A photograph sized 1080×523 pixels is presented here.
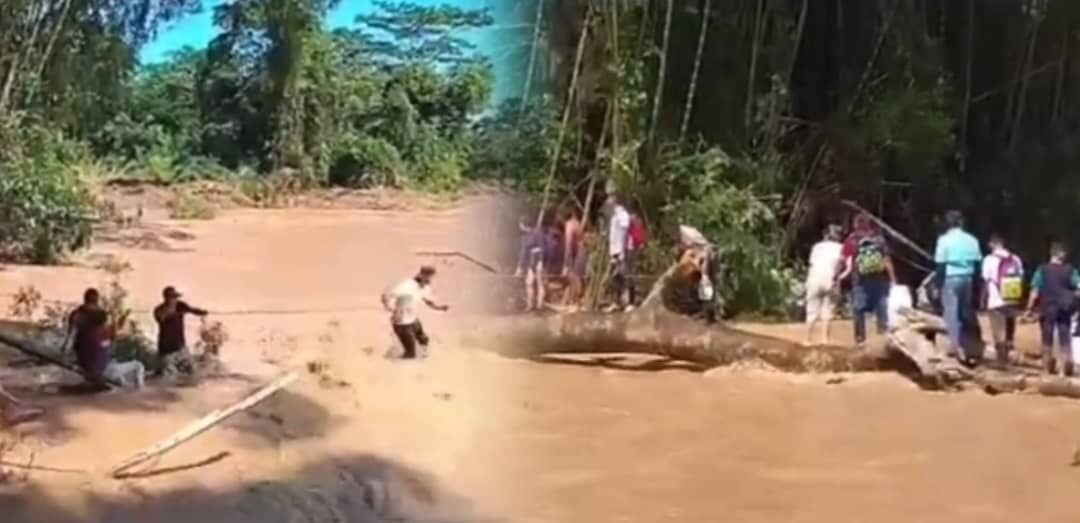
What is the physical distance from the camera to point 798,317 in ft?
13.1

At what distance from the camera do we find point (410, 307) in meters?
2.35

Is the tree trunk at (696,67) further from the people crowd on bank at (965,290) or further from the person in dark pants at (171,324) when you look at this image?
the person in dark pants at (171,324)

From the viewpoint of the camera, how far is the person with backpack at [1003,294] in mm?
3479

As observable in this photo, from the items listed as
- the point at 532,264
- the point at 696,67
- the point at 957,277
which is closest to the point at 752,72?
the point at 696,67

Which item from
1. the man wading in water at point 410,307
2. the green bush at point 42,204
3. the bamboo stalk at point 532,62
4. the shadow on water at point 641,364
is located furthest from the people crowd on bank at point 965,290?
the green bush at point 42,204

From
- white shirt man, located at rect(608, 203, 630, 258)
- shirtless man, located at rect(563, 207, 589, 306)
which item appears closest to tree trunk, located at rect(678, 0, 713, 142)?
white shirt man, located at rect(608, 203, 630, 258)

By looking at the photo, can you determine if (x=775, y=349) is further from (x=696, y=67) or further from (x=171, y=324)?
(x=171, y=324)

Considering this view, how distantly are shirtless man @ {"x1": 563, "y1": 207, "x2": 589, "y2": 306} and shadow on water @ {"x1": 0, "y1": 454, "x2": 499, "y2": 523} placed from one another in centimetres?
120

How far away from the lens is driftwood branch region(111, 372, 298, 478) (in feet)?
6.89

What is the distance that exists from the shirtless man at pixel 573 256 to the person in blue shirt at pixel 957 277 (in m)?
0.72

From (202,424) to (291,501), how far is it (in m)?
0.15

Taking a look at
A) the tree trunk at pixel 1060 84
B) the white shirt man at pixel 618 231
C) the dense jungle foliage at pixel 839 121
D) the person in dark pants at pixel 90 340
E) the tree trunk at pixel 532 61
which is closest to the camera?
the person in dark pants at pixel 90 340

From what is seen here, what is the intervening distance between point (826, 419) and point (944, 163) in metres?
1.39

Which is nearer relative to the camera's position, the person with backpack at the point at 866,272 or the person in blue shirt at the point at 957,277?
the person in blue shirt at the point at 957,277
